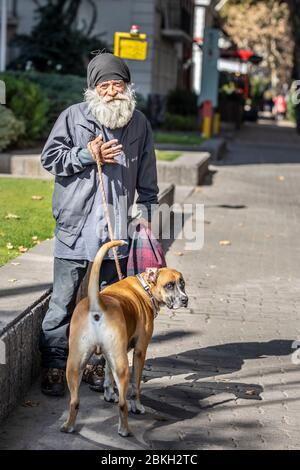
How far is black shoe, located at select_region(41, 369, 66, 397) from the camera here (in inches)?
247

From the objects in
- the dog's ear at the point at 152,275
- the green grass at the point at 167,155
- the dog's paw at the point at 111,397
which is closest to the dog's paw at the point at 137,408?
the dog's paw at the point at 111,397

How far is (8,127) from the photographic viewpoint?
675 inches

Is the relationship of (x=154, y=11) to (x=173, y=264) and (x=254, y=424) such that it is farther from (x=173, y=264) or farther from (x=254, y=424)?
(x=254, y=424)

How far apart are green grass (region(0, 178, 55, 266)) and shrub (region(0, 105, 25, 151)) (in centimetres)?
327

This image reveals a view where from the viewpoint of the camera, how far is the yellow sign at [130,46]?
541 inches

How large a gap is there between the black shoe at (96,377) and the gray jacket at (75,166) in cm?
77

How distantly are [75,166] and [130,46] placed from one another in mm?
8038

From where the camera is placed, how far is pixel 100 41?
30844 millimetres

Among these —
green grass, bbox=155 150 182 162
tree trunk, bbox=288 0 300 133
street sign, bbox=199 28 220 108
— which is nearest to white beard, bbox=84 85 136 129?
green grass, bbox=155 150 182 162

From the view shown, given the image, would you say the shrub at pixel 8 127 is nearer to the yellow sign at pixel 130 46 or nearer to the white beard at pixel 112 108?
the yellow sign at pixel 130 46

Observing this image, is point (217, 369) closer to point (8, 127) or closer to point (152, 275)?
point (152, 275)

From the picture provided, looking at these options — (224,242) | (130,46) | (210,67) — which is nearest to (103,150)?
(224,242)
